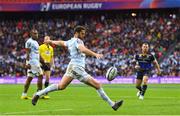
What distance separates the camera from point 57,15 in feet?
202

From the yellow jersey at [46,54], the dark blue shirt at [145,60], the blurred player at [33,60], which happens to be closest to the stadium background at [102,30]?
the dark blue shirt at [145,60]

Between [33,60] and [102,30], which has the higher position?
[102,30]

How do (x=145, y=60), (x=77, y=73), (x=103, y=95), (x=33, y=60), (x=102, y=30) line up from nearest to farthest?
1. (x=103, y=95)
2. (x=77, y=73)
3. (x=33, y=60)
4. (x=145, y=60)
5. (x=102, y=30)

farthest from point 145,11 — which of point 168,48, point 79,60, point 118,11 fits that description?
point 79,60

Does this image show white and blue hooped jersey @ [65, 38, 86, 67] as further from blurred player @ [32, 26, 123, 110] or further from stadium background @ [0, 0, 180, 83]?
stadium background @ [0, 0, 180, 83]

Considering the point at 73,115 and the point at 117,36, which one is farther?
the point at 117,36

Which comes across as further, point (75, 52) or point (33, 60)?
point (33, 60)

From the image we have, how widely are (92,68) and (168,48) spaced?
21.3 feet

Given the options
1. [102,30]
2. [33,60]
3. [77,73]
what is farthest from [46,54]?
[102,30]

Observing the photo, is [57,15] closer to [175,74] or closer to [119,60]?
[119,60]

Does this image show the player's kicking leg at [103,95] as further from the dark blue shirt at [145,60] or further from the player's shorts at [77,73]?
the dark blue shirt at [145,60]

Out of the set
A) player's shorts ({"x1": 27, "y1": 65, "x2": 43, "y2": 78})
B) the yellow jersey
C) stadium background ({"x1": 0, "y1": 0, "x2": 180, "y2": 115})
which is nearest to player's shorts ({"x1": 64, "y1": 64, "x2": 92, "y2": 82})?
player's shorts ({"x1": 27, "y1": 65, "x2": 43, "y2": 78})

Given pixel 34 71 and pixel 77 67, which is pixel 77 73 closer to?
pixel 77 67

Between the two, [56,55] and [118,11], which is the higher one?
[118,11]
